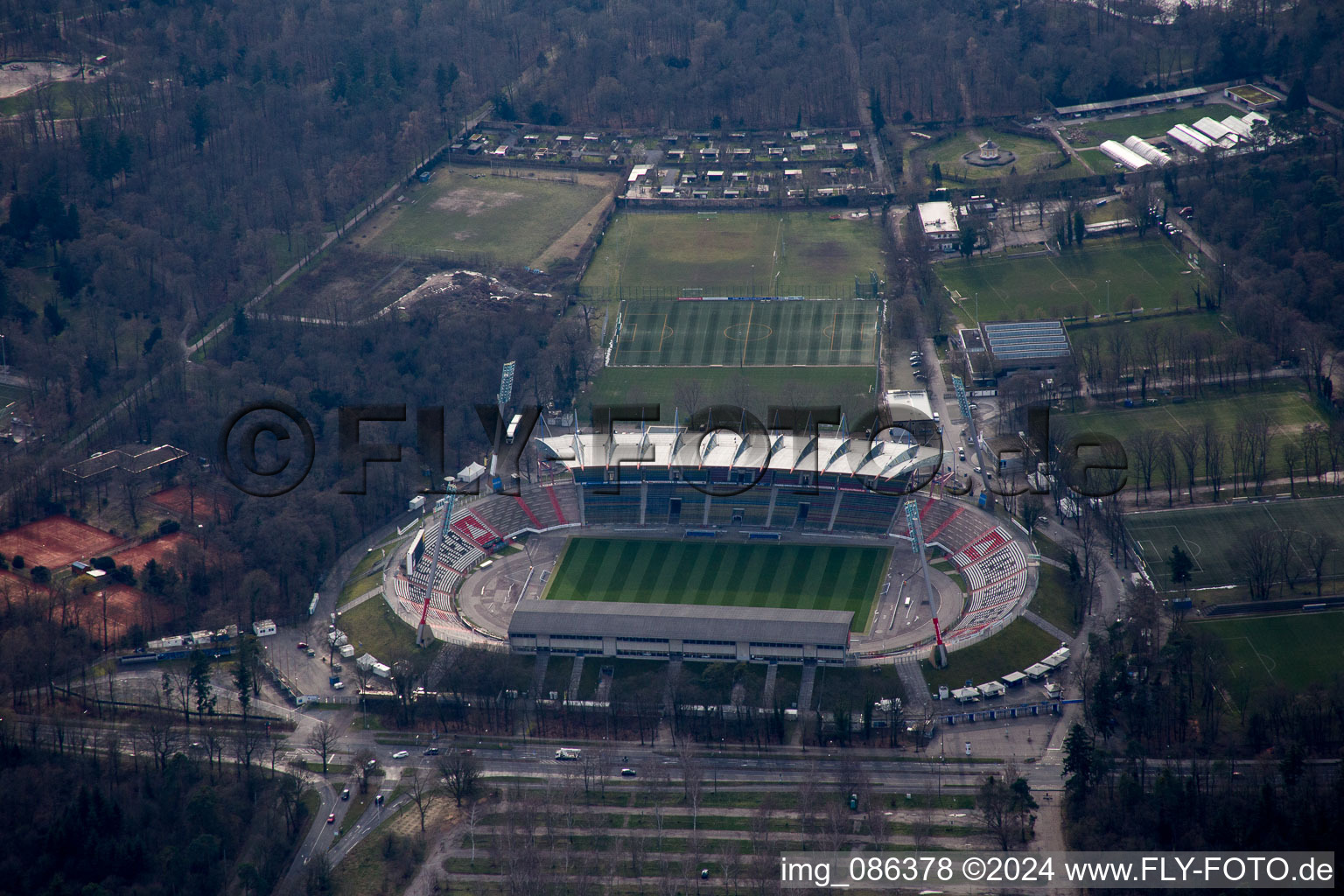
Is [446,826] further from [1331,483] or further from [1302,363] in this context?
[1302,363]

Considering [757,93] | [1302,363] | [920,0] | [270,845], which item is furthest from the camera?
[920,0]

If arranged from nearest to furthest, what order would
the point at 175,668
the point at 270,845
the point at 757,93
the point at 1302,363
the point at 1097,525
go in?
the point at 270,845 < the point at 175,668 < the point at 1097,525 < the point at 1302,363 < the point at 757,93

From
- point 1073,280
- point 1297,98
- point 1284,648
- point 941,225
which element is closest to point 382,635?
point 1284,648

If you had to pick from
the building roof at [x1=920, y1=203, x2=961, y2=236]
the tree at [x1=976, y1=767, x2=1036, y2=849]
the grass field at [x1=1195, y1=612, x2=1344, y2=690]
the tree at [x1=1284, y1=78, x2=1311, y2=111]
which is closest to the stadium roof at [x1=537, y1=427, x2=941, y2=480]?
the grass field at [x1=1195, y1=612, x2=1344, y2=690]

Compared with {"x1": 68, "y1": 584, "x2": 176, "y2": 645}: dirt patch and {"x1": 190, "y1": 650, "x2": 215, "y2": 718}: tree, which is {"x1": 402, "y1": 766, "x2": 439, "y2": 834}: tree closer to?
{"x1": 190, "y1": 650, "x2": 215, "y2": 718}: tree

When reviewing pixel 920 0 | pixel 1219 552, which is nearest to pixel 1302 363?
pixel 1219 552

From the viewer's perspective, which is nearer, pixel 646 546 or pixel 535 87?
pixel 646 546

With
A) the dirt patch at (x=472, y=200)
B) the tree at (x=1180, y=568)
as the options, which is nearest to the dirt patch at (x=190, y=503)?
the dirt patch at (x=472, y=200)
